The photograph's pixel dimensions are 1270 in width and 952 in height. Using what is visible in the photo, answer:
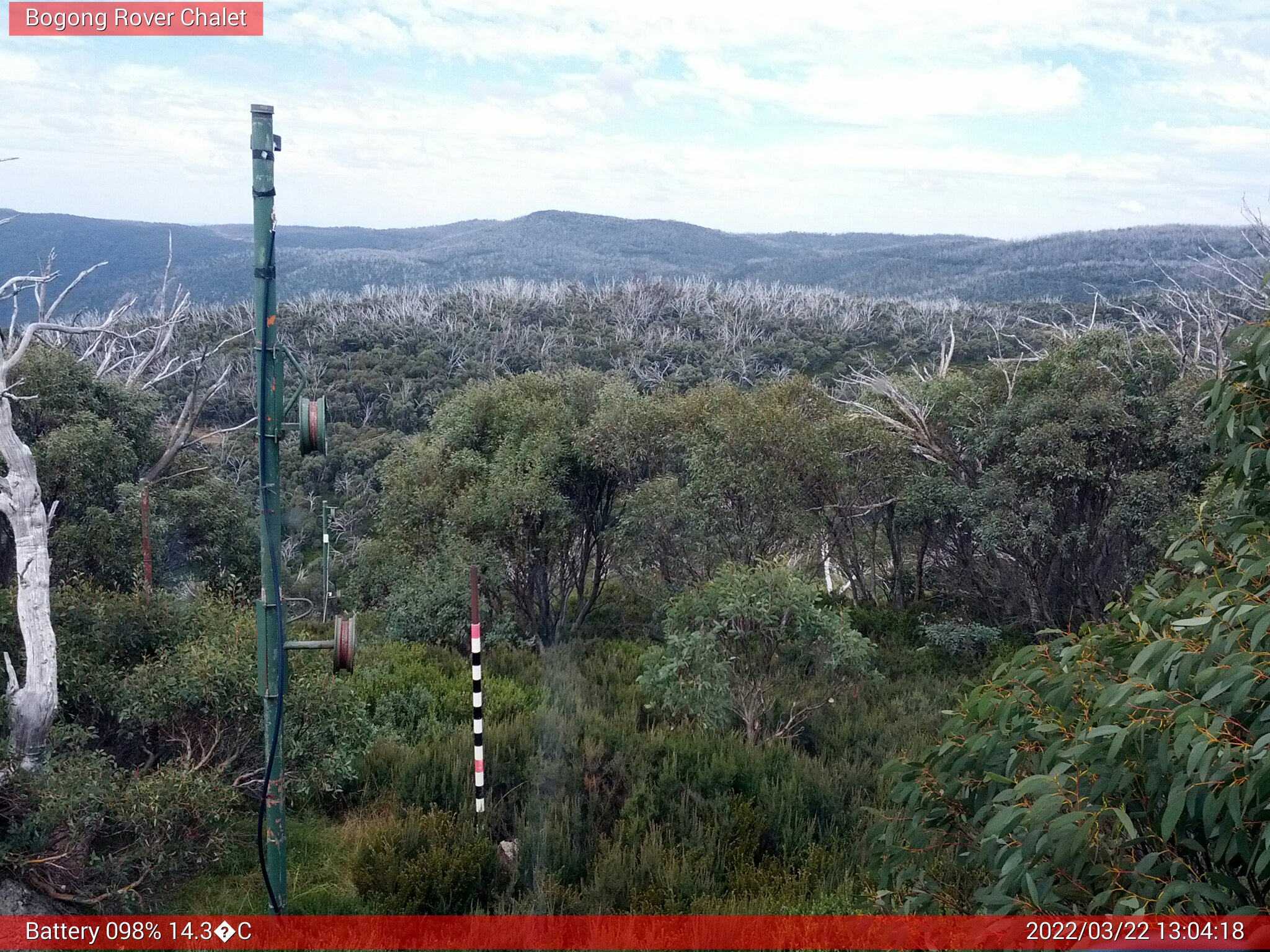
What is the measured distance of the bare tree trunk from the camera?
6.20 m

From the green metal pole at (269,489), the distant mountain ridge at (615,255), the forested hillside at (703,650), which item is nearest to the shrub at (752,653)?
the forested hillside at (703,650)

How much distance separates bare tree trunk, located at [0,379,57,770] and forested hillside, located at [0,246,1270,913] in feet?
1.21

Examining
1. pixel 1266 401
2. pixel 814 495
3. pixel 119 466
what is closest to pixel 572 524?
pixel 814 495

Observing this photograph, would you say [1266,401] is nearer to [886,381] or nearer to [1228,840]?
[1228,840]

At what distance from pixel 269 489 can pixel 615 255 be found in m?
108

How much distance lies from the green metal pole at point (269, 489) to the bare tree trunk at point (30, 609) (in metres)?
1.94

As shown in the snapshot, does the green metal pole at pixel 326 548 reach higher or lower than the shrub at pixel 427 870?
higher

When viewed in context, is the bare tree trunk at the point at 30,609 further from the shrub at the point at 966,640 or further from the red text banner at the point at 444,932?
the shrub at the point at 966,640

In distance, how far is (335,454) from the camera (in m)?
26.6

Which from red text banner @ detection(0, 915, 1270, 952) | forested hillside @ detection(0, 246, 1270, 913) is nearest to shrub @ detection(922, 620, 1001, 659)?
forested hillside @ detection(0, 246, 1270, 913)

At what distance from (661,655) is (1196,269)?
202 feet

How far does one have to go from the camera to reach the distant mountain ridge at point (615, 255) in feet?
195

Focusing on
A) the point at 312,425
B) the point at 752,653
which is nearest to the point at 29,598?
the point at 312,425

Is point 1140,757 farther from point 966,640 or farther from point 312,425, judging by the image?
→ point 966,640
